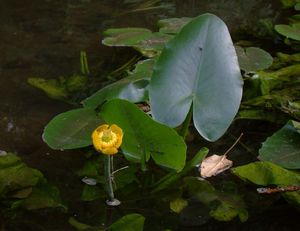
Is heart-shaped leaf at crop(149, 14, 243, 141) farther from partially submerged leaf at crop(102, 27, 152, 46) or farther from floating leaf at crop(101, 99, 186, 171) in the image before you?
partially submerged leaf at crop(102, 27, 152, 46)

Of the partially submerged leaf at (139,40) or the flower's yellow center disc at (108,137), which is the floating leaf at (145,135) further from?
the partially submerged leaf at (139,40)

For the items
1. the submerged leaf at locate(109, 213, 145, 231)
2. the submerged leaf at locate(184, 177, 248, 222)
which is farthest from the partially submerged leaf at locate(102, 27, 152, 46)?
the submerged leaf at locate(109, 213, 145, 231)

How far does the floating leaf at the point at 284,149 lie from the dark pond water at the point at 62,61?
86mm

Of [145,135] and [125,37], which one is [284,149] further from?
[125,37]

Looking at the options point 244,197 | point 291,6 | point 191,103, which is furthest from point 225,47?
point 291,6

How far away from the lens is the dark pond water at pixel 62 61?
0.94 metres

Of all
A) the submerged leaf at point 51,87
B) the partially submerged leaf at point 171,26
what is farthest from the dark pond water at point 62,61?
the partially submerged leaf at point 171,26

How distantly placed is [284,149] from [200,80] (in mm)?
218

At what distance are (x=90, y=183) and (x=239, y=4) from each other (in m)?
1.11

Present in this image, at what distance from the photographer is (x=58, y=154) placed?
108 centimetres

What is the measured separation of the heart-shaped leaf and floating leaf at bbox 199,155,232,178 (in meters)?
0.11

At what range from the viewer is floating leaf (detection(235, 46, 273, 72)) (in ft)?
4.22

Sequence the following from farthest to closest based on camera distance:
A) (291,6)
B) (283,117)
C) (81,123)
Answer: (291,6) < (283,117) < (81,123)

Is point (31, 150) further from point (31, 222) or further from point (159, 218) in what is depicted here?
point (159, 218)
